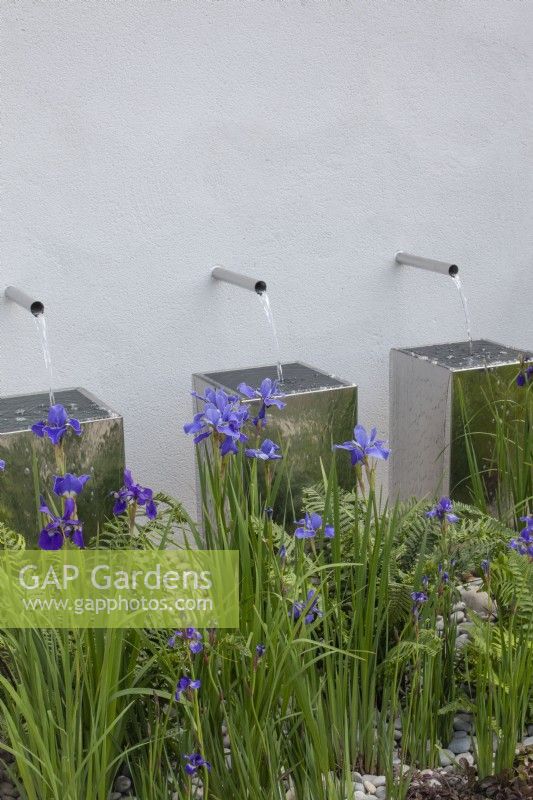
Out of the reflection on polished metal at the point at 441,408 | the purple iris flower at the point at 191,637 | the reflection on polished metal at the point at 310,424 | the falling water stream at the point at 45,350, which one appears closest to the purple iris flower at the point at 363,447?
the purple iris flower at the point at 191,637

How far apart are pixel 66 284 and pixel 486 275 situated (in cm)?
187

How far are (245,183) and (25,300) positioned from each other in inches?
39.1

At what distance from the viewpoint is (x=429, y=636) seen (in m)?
2.39

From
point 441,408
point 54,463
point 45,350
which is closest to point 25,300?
point 45,350

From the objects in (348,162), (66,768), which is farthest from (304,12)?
(66,768)

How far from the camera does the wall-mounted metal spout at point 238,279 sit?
3664 mm

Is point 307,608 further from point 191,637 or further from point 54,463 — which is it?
point 54,463

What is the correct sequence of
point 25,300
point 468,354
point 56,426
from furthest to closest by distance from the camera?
1. point 468,354
2. point 25,300
3. point 56,426

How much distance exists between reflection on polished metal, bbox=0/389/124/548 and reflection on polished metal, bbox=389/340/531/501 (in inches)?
41.7

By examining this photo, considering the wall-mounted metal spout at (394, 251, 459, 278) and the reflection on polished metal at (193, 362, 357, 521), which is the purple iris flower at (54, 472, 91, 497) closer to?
the reflection on polished metal at (193, 362, 357, 521)

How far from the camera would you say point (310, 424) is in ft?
11.4

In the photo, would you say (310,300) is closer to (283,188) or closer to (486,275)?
(283,188)

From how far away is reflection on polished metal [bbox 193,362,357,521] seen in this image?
3441 mm

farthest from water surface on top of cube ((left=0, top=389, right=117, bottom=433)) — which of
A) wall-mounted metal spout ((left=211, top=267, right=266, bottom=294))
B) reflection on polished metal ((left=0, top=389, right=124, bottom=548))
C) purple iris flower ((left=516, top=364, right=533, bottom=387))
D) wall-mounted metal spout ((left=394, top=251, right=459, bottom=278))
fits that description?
wall-mounted metal spout ((left=394, top=251, right=459, bottom=278))
